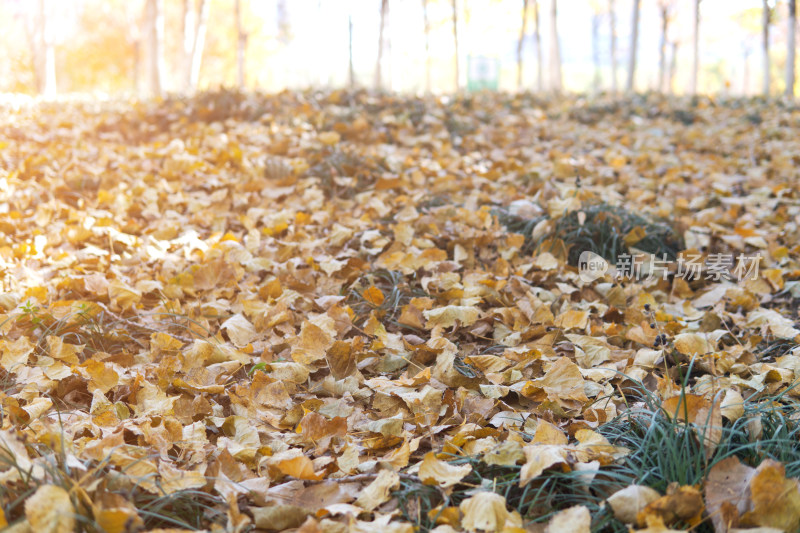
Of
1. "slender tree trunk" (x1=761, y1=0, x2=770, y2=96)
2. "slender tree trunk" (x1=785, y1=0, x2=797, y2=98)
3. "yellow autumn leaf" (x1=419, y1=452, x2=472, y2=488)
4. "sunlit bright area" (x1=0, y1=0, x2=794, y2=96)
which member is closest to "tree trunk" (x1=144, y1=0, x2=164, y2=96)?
"sunlit bright area" (x1=0, y1=0, x2=794, y2=96)

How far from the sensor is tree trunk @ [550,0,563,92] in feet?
38.8

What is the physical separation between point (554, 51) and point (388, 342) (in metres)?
11.9

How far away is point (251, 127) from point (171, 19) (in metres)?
21.8

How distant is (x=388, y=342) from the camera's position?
2.11 metres

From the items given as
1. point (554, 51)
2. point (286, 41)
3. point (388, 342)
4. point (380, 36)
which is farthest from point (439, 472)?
point (286, 41)

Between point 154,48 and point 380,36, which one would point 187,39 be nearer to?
point 154,48

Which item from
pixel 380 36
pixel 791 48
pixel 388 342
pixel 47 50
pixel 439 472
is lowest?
pixel 439 472

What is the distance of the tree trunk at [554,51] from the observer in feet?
38.8

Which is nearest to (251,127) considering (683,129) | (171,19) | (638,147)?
(638,147)

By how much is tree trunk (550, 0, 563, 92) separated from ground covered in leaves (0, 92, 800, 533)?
831cm

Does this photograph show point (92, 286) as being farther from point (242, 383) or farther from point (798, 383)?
point (798, 383)

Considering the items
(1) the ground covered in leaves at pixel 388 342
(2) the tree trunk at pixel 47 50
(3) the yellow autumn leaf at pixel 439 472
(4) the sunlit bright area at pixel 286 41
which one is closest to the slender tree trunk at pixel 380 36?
(4) the sunlit bright area at pixel 286 41

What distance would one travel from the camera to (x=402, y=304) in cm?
241

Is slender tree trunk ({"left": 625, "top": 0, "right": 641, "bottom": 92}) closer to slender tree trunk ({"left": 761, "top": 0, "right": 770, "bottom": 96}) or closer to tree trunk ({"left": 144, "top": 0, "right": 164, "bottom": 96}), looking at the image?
slender tree trunk ({"left": 761, "top": 0, "right": 770, "bottom": 96})
